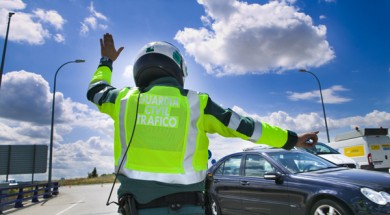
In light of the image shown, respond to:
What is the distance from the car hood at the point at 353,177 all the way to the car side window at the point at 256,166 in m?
0.86

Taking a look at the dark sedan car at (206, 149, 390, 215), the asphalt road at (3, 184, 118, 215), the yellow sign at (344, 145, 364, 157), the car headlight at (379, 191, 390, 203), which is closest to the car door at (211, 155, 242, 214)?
the dark sedan car at (206, 149, 390, 215)

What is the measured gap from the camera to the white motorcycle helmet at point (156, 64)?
9.34 ft

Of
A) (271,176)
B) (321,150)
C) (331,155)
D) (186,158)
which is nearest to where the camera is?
(186,158)

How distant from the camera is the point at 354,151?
14797mm

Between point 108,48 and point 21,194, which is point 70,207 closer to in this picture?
point 21,194

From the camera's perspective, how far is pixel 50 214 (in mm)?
12445

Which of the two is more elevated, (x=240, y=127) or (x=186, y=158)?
(x=240, y=127)

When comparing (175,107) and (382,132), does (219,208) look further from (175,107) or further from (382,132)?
(382,132)

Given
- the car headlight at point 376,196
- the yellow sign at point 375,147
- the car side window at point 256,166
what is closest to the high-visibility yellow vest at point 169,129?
the car headlight at point 376,196

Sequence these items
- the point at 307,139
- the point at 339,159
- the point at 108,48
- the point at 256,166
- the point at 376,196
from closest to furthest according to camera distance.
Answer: the point at 307,139, the point at 108,48, the point at 376,196, the point at 256,166, the point at 339,159

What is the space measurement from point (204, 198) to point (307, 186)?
413 centimetres

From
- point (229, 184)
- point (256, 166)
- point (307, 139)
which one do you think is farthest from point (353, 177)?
point (307, 139)

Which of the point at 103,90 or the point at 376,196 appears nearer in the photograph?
the point at 103,90

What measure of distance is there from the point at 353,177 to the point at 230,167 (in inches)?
120
